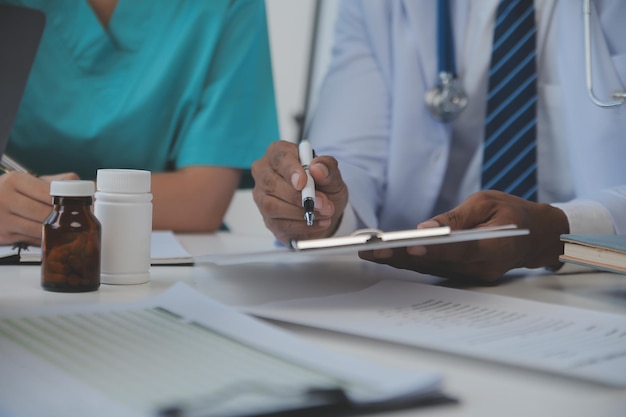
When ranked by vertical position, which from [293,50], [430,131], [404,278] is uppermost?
[293,50]

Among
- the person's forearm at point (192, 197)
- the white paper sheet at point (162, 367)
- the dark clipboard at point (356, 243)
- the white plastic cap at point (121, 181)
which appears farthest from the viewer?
the person's forearm at point (192, 197)

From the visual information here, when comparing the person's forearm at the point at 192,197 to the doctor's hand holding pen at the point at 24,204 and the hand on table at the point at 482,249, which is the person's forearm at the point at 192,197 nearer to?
the doctor's hand holding pen at the point at 24,204

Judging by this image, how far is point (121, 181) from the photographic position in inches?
24.8

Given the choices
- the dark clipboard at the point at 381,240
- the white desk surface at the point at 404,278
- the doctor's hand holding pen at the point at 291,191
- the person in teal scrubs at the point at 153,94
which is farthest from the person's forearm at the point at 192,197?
the dark clipboard at the point at 381,240

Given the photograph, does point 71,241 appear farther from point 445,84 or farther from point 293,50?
point 293,50

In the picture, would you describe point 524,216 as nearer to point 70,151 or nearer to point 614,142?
point 614,142

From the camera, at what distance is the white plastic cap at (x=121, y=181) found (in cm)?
63

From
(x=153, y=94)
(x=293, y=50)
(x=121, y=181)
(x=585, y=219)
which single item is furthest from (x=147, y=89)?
(x=293, y=50)

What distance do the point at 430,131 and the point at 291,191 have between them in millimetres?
457

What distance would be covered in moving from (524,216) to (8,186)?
57 centimetres

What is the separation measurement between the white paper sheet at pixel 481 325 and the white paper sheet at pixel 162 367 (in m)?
0.08

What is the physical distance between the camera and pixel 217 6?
1313mm

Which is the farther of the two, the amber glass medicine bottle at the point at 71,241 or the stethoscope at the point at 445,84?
the stethoscope at the point at 445,84

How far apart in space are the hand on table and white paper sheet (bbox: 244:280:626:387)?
0.16 ft
